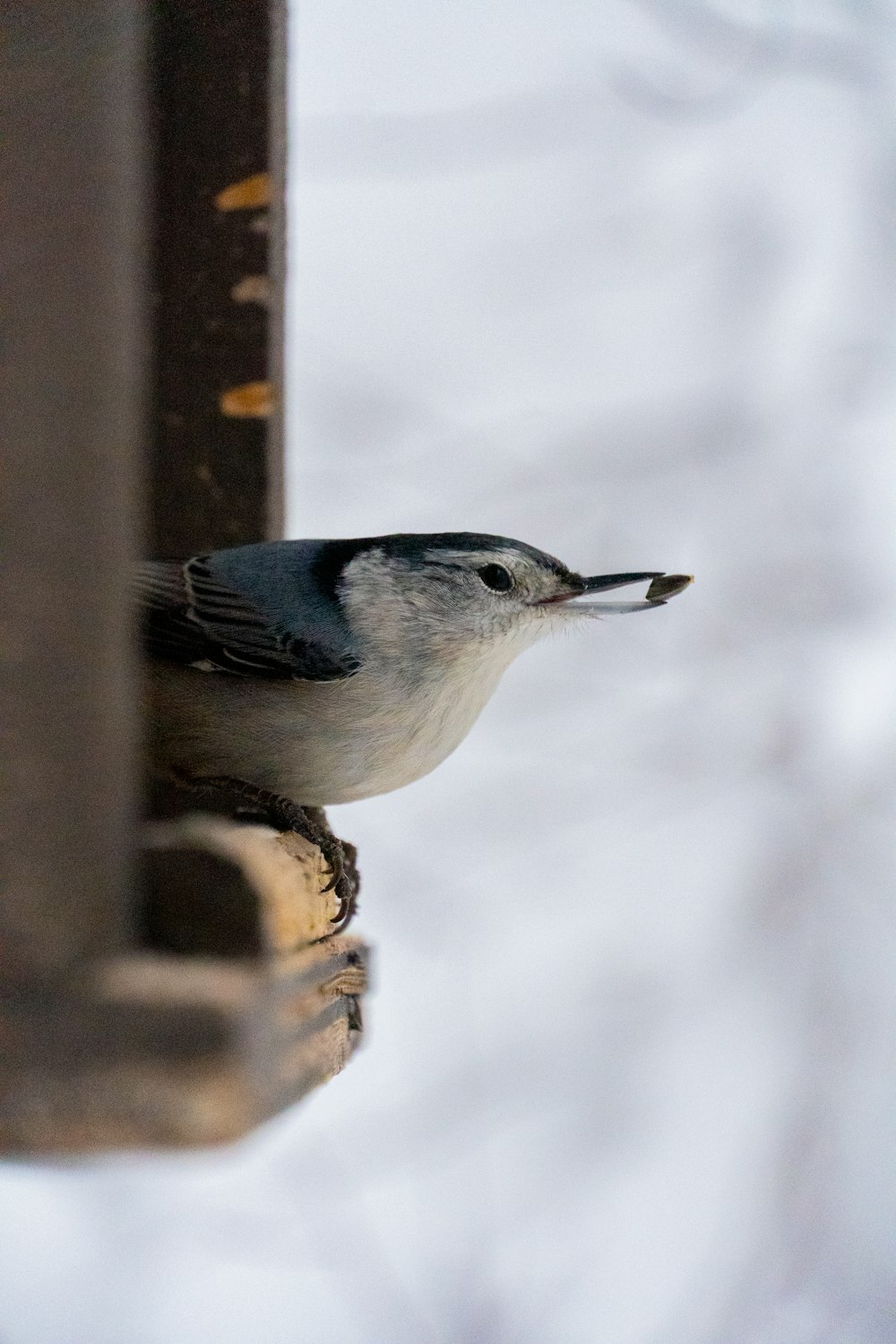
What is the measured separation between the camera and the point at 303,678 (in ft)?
5.54

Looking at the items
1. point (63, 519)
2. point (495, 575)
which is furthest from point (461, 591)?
point (63, 519)

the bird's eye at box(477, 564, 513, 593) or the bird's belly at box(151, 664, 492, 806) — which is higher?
the bird's eye at box(477, 564, 513, 593)

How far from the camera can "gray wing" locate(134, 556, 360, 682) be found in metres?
1.70

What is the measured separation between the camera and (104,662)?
919 mm

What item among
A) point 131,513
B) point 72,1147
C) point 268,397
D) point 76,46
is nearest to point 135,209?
point 76,46

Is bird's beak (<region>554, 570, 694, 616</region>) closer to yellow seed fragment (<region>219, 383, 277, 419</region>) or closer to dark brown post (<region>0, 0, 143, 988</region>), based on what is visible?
yellow seed fragment (<region>219, 383, 277, 419</region>)

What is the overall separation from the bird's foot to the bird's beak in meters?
0.47

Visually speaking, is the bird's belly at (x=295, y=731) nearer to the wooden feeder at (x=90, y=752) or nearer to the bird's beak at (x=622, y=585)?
the bird's beak at (x=622, y=585)

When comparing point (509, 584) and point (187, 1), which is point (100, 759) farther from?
point (187, 1)

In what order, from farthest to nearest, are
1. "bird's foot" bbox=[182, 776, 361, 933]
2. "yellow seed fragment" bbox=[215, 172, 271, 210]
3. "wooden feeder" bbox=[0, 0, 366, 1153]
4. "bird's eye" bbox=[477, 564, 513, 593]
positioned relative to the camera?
"bird's eye" bbox=[477, 564, 513, 593], "yellow seed fragment" bbox=[215, 172, 271, 210], "bird's foot" bbox=[182, 776, 361, 933], "wooden feeder" bbox=[0, 0, 366, 1153]

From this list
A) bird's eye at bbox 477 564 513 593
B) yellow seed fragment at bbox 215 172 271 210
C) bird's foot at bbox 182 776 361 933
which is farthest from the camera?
bird's eye at bbox 477 564 513 593

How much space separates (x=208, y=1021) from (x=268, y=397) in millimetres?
1156

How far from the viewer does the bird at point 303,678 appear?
1671 mm

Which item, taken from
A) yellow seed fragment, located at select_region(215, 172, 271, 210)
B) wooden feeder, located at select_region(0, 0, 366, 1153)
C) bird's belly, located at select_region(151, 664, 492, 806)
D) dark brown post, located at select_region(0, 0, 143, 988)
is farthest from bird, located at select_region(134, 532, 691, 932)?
dark brown post, located at select_region(0, 0, 143, 988)
